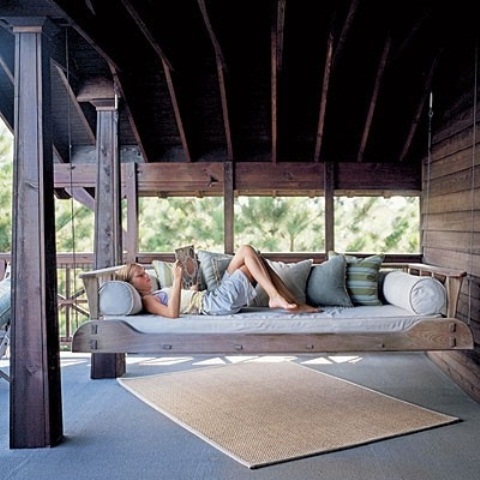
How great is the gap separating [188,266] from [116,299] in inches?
36.1

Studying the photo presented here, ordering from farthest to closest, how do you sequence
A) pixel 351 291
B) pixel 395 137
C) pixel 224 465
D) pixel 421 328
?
1. pixel 395 137
2. pixel 351 291
3. pixel 421 328
4. pixel 224 465

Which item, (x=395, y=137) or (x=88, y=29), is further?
(x=395, y=137)

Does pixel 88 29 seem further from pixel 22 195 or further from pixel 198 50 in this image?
pixel 198 50

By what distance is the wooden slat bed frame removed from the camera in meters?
3.39

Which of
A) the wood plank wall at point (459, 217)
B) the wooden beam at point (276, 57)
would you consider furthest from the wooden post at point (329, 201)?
the wood plank wall at point (459, 217)

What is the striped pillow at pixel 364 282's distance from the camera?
4.30 m

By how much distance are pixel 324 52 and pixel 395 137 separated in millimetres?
1387

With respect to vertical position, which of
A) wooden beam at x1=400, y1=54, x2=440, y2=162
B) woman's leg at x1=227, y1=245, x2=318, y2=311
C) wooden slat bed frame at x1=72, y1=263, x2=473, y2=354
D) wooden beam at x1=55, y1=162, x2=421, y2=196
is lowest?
wooden slat bed frame at x1=72, y1=263, x2=473, y2=354

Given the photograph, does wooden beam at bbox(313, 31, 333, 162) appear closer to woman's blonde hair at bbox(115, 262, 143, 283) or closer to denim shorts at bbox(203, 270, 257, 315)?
denim shorts at bbox(203, 270, 257, 315)

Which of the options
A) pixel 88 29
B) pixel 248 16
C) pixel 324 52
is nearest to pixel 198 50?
pixel 248 16

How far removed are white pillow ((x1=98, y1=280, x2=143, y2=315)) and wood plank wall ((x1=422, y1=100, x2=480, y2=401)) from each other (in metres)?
2.59

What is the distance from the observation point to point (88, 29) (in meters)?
3.45

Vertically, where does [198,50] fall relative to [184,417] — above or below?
above

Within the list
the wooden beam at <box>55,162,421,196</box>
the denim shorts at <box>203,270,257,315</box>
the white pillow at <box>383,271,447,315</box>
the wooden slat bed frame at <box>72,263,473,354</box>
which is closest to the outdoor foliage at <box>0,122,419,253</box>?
the wooden beam at <box>55,162,421,196</box>
